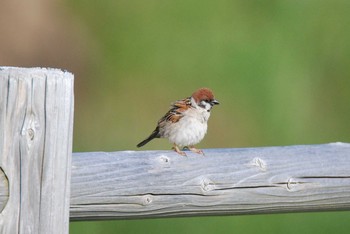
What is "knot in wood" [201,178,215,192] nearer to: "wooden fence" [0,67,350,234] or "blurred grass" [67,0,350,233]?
"wooden fence" [0,67,350,234]

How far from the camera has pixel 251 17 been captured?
8.93 metres

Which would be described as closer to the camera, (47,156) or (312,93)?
(47,156)

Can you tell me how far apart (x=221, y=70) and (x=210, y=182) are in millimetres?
4910

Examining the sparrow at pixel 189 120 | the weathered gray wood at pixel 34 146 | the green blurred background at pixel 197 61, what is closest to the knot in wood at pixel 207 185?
the weathered gray wood at pixel 34 146

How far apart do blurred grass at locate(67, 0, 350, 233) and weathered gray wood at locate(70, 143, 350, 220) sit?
14.0ft

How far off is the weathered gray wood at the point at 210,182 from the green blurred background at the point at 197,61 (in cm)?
423

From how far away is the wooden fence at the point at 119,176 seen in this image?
287 cm

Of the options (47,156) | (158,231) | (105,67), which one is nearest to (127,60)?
(105,67)

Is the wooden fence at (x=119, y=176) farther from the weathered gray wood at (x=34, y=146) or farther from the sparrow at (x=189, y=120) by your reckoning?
the sparrow at (x=189, y=120)

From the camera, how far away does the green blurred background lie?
833 cm

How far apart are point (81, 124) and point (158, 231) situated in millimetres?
1544

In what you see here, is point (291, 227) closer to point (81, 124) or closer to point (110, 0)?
point (81, 124)

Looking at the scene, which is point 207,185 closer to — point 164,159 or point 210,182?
point 210,182

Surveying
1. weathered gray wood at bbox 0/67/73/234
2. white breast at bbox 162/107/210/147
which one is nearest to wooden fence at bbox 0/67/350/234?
weathered gray wood at bbox 0/67/73/234
